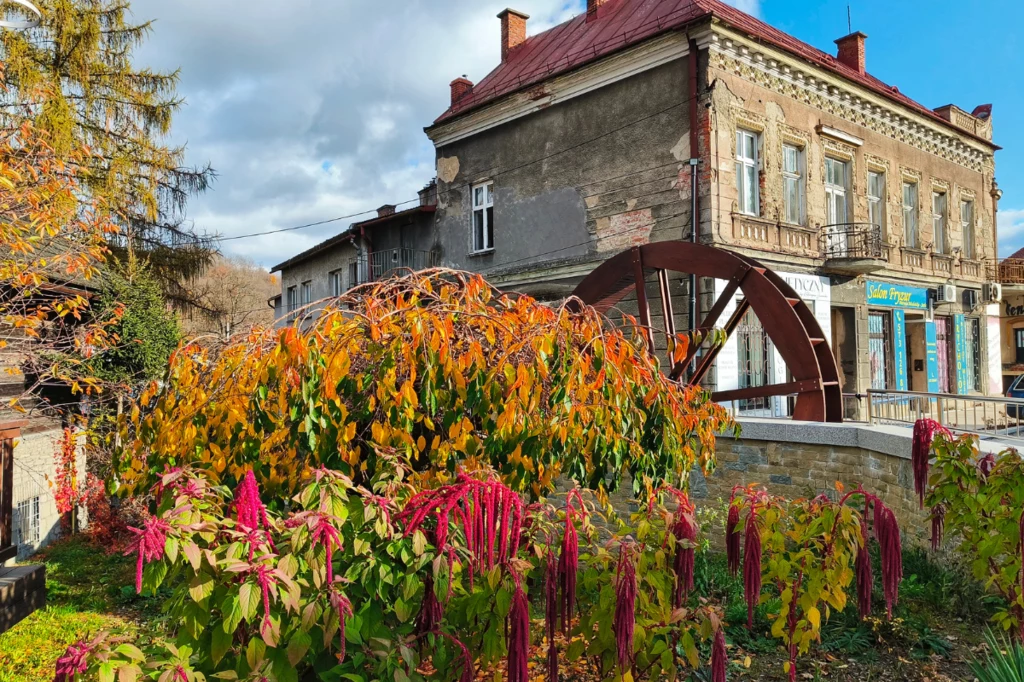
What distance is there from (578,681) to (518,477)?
67.1 inches

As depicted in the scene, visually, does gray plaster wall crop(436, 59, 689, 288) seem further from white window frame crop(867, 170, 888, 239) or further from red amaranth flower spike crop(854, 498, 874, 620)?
red amaranth flower spike crop(854, 498, 874, 620)

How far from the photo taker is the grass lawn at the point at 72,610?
6285 millimetres

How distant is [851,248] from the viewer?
15.3m

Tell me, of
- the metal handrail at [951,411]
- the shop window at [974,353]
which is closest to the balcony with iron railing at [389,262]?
the metal handrail at [951,411]

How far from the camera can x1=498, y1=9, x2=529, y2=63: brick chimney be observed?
1959cm

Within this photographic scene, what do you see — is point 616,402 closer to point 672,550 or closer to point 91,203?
point 672,550

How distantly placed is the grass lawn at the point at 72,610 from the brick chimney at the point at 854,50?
19.4m

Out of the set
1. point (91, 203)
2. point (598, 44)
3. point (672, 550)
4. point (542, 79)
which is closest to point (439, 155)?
point (542, 79)

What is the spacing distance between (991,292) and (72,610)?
2231cm

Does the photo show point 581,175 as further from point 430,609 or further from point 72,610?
point 430,609

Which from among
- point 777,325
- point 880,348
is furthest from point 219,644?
point 880,348

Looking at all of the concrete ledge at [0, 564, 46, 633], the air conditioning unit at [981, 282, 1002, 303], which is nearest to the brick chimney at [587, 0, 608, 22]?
the air conditioning unit at [981, 282, 1002, 303]

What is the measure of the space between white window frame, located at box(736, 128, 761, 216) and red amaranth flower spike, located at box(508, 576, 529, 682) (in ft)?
40.0

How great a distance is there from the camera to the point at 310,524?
2.53 metres
